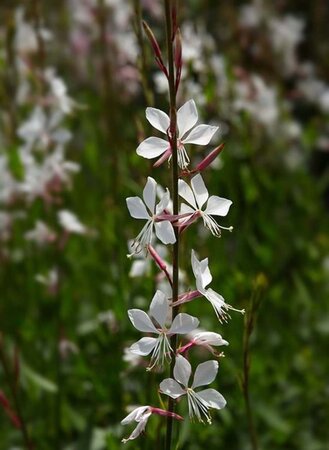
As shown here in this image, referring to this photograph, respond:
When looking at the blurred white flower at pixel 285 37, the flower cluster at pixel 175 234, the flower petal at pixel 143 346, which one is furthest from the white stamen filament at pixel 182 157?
the blurred white flower at pixel 285 37

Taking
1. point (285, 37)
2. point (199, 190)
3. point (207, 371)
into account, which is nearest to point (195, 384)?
point (207, 371)

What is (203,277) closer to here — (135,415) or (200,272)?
(200,272)

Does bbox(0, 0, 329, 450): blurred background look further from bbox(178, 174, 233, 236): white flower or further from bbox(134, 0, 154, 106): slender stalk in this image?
bbox(178, 174, 233, 236): white flower

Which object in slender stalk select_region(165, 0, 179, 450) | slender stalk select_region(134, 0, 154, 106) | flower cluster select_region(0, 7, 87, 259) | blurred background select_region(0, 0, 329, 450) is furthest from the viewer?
flower cluster select_region(0, 7, 87, 259)

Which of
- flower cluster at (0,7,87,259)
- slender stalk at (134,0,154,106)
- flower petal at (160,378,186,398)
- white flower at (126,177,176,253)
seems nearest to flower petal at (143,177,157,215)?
white flower at (126,177,176,253)

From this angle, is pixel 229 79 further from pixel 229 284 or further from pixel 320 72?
pixel 320 72

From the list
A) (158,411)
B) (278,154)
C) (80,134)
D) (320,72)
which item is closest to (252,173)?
(278,154)

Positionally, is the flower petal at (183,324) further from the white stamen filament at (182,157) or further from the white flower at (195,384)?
the white stamen filament at (182,157)
